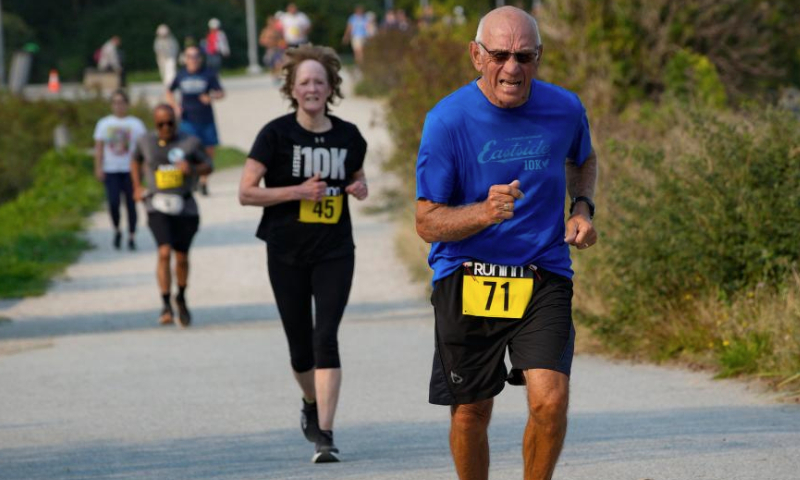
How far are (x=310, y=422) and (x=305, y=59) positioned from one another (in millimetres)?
1792

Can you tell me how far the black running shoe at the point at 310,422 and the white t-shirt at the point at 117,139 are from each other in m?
10.5

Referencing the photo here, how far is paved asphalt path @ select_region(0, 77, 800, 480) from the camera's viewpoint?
6.87 metres

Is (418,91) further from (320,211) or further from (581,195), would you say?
(581,195)

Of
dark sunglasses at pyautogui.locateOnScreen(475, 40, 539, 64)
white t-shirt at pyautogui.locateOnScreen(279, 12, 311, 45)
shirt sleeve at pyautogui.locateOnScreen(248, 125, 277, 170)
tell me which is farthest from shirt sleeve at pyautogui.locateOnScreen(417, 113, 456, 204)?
white t-shirt at pyautogui.locateOnScreen(279, 12, 311, 45)

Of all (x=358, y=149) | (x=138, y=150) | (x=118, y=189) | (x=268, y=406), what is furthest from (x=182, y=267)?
(x=358, y=149)

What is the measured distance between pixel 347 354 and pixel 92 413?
9.19 feet

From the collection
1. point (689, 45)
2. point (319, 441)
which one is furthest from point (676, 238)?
point (689, 45)

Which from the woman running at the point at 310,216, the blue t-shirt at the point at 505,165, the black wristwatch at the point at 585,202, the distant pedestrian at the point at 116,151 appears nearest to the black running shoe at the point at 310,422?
the woman running at the point at 310,216

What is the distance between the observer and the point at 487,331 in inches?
211

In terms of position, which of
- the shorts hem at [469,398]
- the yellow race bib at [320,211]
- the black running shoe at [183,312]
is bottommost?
the black running shoe at [183,312]

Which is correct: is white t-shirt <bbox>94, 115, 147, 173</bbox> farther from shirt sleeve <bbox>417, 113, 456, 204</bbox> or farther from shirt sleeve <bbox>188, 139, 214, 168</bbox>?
shirt sleeve <bbox>417, 113, 456, 204</bbox>

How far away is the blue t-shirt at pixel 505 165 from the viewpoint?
5215 millimetres

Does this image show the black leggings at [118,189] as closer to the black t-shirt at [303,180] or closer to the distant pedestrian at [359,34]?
the black t-shirt at [303,180]

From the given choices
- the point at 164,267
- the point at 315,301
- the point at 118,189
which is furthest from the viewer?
the point at 118,189
